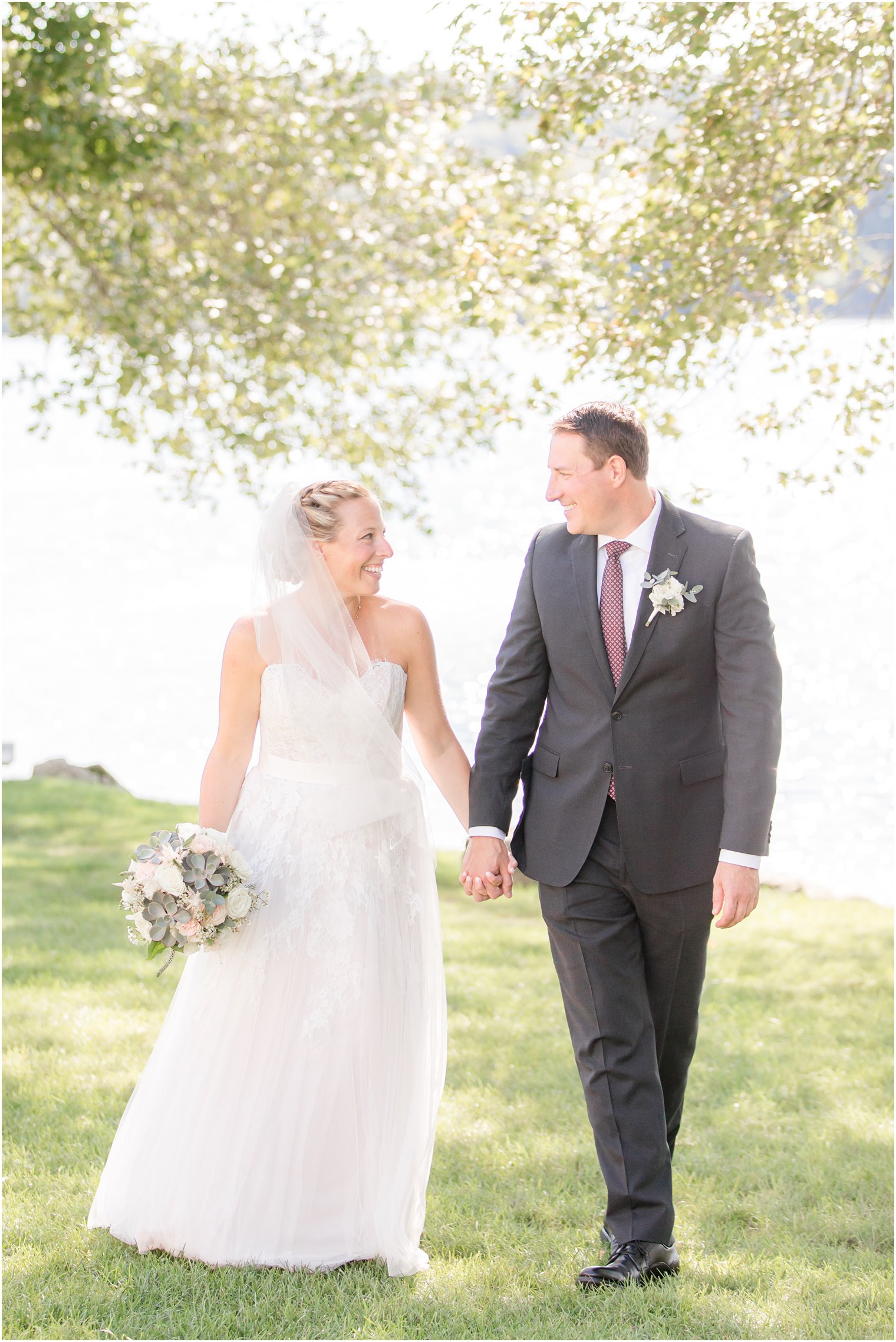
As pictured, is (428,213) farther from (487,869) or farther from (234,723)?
(487,869)

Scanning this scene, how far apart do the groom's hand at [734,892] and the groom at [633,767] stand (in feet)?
0.05

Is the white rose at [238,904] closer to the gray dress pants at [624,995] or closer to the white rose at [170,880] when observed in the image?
the white rose at [170,880]

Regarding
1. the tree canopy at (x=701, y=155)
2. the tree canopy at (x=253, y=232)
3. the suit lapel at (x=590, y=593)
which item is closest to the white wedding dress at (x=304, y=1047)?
the suit lapel at (x=590, y=593)

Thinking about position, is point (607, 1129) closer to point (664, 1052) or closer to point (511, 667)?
point (664, 1052)

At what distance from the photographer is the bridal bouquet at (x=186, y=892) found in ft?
12.0

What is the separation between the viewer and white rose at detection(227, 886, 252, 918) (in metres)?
3.72

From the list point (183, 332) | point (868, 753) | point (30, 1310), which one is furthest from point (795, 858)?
point (30, 1310)

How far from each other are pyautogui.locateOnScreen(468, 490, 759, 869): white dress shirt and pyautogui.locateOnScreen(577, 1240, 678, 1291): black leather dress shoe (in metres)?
1.21

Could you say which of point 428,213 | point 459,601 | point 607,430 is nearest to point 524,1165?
point 607,430

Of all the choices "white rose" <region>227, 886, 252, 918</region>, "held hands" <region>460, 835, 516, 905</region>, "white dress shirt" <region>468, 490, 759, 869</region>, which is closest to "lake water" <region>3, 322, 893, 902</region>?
"white dress shirt" <region>468, 490, 759, 869</region>

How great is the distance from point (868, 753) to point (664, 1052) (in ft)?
50.6

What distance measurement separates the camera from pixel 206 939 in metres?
3.70

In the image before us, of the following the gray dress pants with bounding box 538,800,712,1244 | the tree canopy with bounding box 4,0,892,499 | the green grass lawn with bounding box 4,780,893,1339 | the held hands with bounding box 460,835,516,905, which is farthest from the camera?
the tree canopy with bounding box 4,0,892,499

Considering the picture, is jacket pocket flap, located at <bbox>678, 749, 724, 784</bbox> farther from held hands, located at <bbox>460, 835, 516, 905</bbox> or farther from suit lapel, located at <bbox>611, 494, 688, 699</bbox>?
held hands, located at <bbox>460, 835, 516, 905</bbox>
